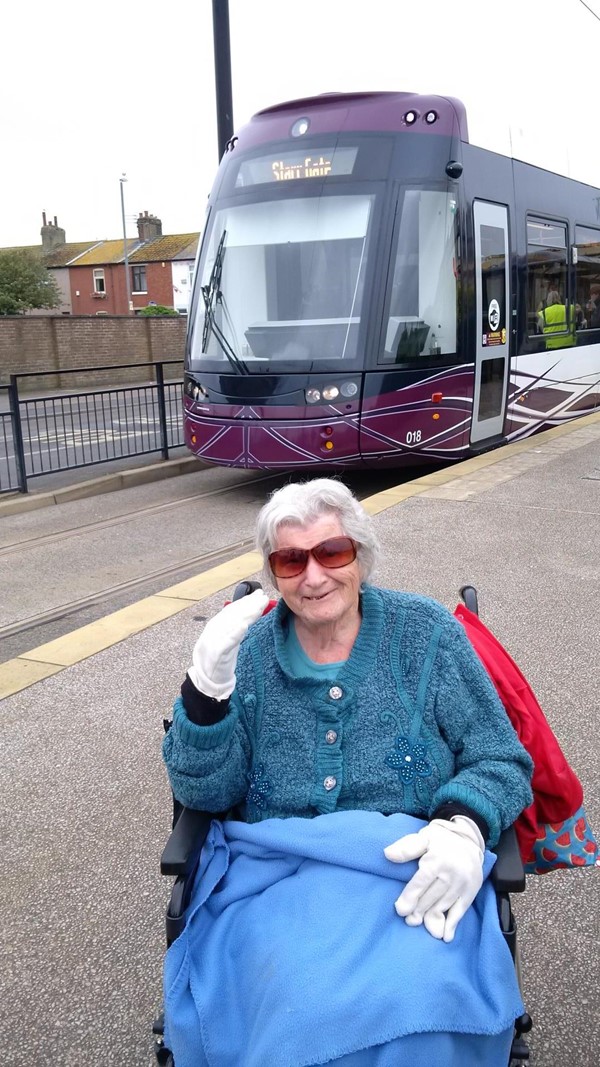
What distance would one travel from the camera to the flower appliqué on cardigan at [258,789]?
6.60 feet

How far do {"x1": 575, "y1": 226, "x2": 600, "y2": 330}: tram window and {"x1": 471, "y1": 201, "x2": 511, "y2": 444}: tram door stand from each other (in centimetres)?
229

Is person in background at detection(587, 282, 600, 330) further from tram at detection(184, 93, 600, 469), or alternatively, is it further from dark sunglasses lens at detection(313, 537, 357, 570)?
dark sunglasses lens at detection(313, 537, 357, 570)

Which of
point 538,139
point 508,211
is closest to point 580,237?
point 538,139

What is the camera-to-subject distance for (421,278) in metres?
8.00

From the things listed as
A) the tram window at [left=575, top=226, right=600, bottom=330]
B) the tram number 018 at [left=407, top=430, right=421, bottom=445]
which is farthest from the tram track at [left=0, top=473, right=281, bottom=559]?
the tram window at [left=575, top=226, right=600, bottom=330]

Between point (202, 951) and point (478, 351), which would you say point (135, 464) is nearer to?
point (478, 351)

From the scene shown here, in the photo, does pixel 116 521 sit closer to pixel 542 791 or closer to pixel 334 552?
pixel 334 552

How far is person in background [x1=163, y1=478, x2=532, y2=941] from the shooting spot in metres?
1.88

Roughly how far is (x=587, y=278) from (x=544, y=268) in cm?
150

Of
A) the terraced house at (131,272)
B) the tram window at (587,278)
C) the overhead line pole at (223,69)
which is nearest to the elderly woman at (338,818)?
the overhead line pole at (223,69)

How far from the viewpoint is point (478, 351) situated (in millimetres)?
8664

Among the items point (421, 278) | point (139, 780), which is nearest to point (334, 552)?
point (139, 780)

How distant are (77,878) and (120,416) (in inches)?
353

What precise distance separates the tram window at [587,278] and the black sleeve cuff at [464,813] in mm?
10105
